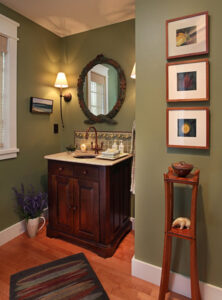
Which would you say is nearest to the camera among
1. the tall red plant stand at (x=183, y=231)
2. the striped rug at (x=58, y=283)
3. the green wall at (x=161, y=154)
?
the tall red plant stand at (x=183, y=231)

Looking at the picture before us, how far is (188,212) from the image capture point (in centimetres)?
153

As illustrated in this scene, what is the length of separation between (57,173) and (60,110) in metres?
1.12

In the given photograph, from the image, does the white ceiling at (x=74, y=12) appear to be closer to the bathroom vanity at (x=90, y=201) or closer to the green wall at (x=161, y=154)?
the green wall at (x=161, y=154)

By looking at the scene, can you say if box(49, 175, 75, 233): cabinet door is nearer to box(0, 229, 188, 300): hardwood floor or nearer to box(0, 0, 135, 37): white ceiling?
box(0, 229, 188, 300): hardwood floor

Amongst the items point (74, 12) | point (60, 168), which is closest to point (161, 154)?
point (60, 168)

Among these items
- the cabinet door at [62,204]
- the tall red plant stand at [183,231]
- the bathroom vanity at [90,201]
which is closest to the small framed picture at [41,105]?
the bathroom vanity at [90,201]

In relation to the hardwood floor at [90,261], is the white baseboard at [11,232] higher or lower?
higher

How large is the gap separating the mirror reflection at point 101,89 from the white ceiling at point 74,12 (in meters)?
0.51

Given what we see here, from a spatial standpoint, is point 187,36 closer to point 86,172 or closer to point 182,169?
point 182,169

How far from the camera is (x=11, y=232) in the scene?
92.1 inches

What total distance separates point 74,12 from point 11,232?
102 inches

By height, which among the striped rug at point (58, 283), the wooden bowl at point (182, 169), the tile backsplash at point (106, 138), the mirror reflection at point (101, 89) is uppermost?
the mirror reflection at point (101, 89)

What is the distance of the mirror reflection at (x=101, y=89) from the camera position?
8.37ft

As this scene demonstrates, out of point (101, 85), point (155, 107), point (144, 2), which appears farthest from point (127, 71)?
point (155, 107)
